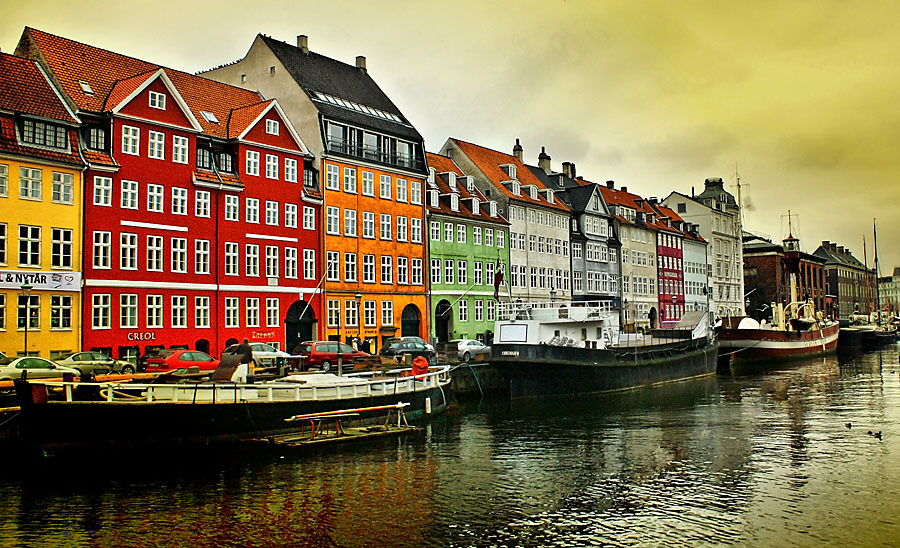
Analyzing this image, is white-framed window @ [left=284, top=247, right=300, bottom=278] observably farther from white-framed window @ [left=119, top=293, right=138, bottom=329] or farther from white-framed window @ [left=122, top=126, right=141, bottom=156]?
white-framed window @ [left=122, top=126, right=141, bottom=156]

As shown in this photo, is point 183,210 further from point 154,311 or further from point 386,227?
point 386,227

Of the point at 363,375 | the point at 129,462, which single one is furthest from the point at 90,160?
the point at 129,462

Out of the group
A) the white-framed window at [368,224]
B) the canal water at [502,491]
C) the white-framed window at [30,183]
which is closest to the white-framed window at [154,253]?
the white-framed window at [30,183]

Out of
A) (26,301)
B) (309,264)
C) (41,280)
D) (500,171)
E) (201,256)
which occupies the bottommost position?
(26,301)

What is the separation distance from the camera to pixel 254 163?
4731 cm

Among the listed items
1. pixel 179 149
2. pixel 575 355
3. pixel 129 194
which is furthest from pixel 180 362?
pixel 575 355

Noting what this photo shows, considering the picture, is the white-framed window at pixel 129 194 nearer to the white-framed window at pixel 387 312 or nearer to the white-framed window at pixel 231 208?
the white-framed window at pixel 231 208

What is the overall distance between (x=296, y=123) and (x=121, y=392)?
29.9m

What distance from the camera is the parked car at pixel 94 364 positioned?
33.5 meters

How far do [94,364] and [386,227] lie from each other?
24.7 meters

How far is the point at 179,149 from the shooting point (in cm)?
4325

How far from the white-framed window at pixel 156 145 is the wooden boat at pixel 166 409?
701 inches

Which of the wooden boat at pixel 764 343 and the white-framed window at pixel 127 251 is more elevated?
the white-framed window at pixel 127 251

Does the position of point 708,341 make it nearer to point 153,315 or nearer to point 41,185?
point 153,315
